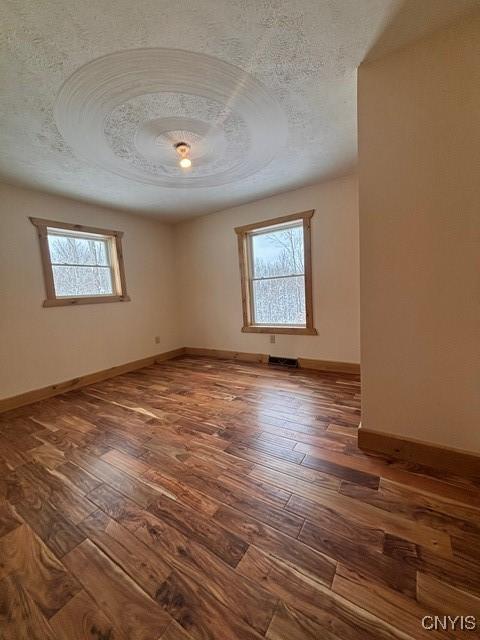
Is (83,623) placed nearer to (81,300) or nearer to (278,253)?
(81,300)

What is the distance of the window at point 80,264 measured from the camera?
2.93m

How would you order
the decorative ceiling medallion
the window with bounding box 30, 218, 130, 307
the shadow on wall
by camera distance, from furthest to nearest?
the window with bounding box 30, 218, 130, 307, the decorative ceiling medallion, the shadow on wall

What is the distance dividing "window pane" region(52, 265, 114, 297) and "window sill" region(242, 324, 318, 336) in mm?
2184

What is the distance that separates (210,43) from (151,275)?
323 centimetres

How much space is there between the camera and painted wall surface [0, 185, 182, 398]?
8.63ft

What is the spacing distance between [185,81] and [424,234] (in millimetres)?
1697

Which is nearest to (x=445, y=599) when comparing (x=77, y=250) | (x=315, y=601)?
(x=315, y=601)

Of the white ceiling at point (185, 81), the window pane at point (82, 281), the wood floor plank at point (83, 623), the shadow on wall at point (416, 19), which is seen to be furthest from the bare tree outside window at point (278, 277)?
the wood floor plank at point (83, 623)

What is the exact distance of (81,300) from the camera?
3.21 m

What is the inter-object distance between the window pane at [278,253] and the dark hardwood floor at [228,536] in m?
2.16

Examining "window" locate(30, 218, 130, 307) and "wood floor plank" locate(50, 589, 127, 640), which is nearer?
"wood floor plank" locate(50, 589, 127, 640)

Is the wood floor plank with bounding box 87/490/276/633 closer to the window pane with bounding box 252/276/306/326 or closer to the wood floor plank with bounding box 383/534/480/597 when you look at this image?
the wood floor plank with bounding box 383/534/480/597

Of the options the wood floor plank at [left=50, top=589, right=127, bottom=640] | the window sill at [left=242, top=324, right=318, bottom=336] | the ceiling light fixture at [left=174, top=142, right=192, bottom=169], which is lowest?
the wood floor plank at [left=50, top=589, right=127, bottom=640]
